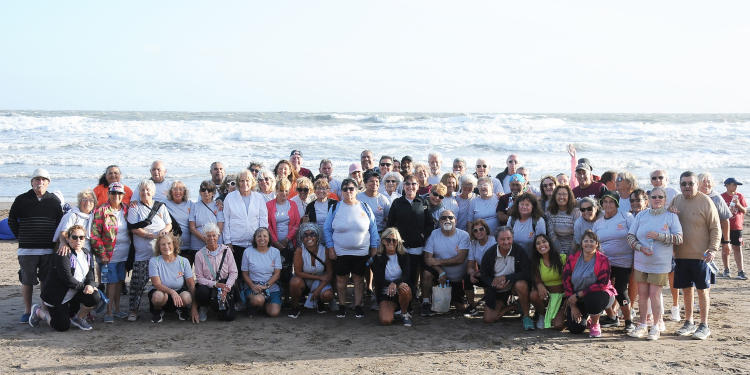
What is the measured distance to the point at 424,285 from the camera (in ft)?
23.7

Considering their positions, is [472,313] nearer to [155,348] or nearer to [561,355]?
[561,355]

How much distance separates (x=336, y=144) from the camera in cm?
2984

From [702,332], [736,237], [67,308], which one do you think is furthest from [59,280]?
[736,237]

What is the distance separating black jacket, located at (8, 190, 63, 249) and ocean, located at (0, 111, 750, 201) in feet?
29.2

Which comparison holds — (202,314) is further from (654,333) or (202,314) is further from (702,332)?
(702,332)

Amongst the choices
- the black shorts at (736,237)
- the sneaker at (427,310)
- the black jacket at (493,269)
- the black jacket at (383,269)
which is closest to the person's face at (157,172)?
the black jacket at (383,269)

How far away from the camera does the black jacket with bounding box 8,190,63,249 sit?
21.5 ft

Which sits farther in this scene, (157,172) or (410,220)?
(157,172)

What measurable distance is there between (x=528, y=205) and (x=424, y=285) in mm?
1443

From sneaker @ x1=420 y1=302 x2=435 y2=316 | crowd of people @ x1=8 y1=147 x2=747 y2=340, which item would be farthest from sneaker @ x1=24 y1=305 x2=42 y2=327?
sneaker @ x1=420 y1=302 x2=435 y2=316

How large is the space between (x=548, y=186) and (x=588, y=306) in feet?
4.63

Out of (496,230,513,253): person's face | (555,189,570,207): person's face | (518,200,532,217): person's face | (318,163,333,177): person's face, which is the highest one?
(318,163,333,177): person's face

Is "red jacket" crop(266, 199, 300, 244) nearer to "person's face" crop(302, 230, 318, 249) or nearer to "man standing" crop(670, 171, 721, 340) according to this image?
"person's face" crop(302, 230, 318, 249)

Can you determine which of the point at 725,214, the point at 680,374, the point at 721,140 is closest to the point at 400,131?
the point at 721,140
